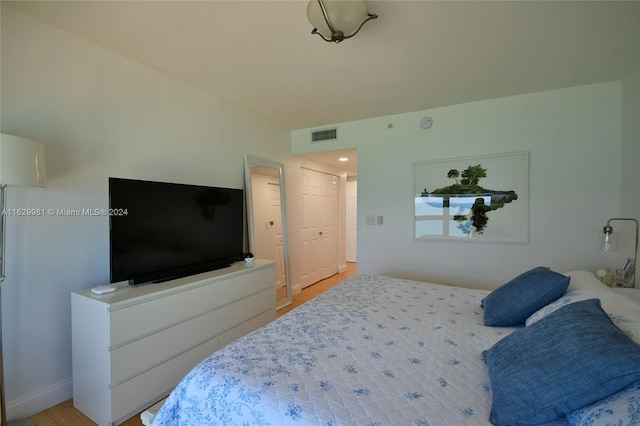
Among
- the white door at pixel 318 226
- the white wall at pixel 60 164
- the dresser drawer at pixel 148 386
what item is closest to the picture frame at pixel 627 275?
the dresser drawer at pixel 148 386

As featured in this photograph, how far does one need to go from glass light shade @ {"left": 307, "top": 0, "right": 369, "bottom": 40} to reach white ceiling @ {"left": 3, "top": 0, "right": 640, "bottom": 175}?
15 cm

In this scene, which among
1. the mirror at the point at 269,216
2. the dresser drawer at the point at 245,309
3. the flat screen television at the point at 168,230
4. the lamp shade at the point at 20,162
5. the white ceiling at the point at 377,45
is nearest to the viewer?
the lamp shade at the point at 20,162

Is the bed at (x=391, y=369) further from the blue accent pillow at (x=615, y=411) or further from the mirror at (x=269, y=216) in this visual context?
the mirror at (x=269, y=216)

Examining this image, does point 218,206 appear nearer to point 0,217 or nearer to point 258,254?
point 258,254

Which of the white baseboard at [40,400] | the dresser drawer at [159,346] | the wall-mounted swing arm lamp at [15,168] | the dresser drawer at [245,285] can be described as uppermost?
the wall-mounted swing arm lamp at [15,168]

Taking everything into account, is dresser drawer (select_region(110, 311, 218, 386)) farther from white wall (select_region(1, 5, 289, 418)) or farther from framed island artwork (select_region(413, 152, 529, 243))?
framed island artwork (select_region(413, 152, 529, 243))

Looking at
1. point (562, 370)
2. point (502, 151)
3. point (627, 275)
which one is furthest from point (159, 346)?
point (502, 151)

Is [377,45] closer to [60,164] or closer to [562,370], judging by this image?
[562,370]

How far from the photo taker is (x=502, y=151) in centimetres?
300

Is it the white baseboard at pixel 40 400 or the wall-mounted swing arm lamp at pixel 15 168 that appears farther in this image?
the white baseboard at pixel 40 400

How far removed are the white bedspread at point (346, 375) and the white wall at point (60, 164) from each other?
1.39m

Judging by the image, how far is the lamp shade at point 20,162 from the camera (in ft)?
4.77

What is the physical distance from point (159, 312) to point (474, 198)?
315cm

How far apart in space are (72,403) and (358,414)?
2.16 m
